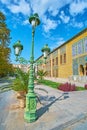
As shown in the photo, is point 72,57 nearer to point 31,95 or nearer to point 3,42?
point 3,42

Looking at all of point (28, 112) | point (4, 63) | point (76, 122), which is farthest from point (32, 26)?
point (4, 63)

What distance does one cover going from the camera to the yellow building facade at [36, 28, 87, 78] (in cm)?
3725

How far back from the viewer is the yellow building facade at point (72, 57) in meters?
37.2

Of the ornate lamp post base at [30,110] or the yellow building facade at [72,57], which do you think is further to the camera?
the yellow building facade at [72,57]

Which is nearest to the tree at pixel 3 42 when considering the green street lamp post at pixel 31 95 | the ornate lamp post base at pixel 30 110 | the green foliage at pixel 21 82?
the green foliage at pixel 21 82

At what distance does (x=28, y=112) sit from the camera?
23.1 feet

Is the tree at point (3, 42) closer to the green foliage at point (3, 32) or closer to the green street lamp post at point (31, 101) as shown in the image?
the green foliage at point (3, 32)

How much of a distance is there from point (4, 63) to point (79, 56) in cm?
1590

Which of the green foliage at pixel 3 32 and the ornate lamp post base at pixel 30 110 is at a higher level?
the green foliage at pixel 3 32

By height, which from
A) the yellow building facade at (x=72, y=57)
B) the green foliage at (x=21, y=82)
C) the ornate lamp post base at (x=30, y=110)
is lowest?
the ornate lamp post base at (x=30, y=110)

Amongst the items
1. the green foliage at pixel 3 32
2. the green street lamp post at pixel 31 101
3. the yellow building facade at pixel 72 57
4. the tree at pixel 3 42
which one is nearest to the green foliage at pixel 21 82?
the green street lamp post at pixel 31 101

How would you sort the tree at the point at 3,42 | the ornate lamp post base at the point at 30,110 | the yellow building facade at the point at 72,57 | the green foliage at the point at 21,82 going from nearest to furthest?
the ornate lamp post base at the point at 30,110 < the green foliage at the point at 21,82 < the tree at the point at 3,42 < the yellow building facade at the point at 72,57

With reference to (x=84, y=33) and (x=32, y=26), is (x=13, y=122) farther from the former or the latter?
(x=84, y=33)

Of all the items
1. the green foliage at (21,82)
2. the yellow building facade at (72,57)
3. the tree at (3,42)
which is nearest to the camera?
the green foliage at (21,82)
